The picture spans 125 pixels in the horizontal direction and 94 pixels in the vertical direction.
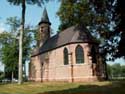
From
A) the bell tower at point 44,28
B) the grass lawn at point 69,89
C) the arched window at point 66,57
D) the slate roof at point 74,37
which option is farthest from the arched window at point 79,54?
the bell tower at point 44,28

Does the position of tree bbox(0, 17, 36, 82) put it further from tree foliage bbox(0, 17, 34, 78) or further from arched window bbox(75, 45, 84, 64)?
arched window bbox(75, 45, 84, 64)

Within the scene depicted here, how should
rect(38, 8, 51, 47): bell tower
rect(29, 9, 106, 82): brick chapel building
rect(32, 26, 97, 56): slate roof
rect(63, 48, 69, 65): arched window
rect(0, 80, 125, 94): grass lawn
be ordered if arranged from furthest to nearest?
rect(38, 8, 51, 47): bell tower < rect(63, 48, 69, 65): arched window < rect(32, 26, 97, 56): slate roof < rect(29, 9, 106, 82): brick chapel building < rect(0, 80, 125, 94): grass lawn

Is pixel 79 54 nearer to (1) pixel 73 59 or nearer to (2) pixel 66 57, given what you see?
(1) pixel 73 59

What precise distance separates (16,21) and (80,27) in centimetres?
2596

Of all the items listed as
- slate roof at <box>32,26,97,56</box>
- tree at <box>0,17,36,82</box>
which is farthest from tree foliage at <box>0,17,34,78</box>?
slate roof at <box>32,26,97,56</box>

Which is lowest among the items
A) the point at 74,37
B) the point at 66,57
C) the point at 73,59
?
the point at 73,59

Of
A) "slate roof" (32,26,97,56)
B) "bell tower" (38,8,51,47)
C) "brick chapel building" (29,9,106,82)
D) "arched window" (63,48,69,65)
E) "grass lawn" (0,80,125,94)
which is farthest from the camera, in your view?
"bell tower" (38,8,51,47)

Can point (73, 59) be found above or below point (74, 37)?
below

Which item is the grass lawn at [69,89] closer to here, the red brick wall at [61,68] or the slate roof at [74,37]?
the red brick wall at [61,68]

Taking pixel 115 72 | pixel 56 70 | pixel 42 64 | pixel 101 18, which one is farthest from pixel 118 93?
pixel 115 72

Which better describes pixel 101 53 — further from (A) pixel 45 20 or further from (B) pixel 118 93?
(A) pixel 45 20

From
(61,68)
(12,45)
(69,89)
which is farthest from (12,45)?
(69,89)

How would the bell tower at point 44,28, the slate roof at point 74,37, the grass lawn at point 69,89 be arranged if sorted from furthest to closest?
the bell tower at point 44,28 < the slate roof at point 74,37 < the grass lawn at point 69,89

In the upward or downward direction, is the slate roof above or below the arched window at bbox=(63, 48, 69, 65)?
above
